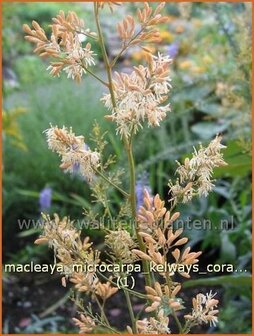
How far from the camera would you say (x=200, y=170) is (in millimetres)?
1128

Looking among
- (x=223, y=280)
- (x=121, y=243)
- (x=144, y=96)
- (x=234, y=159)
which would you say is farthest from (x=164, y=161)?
(x=144, y=96)

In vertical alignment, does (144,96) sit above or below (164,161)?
below

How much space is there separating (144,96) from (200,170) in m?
0.16

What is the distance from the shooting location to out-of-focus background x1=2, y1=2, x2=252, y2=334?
2.27 metres

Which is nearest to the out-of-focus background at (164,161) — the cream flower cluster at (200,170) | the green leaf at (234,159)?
the green leaf at (234,159)

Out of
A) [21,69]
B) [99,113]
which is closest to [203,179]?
[99,113]

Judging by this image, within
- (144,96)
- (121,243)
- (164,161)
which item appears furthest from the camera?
(164,161)

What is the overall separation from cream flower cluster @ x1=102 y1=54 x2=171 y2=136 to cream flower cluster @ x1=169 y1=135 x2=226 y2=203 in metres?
0.09

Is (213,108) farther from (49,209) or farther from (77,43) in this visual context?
(77,43)

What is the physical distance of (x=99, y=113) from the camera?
3617 mm

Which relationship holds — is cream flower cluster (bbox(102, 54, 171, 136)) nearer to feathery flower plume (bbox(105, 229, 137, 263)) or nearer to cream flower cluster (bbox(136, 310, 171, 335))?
feathery flower plume (bbox(105, 229, 137, 263))

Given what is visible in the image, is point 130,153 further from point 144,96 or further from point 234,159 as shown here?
point 234,159

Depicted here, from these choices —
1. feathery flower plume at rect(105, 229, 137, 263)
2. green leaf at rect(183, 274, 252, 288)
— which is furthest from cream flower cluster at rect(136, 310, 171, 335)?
green leaf at rect(183, 274, 252, 288)

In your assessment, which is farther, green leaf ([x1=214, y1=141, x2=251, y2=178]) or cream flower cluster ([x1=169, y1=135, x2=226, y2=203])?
green leaf ([x1=214, y1=141, x2=251, y2=178])
